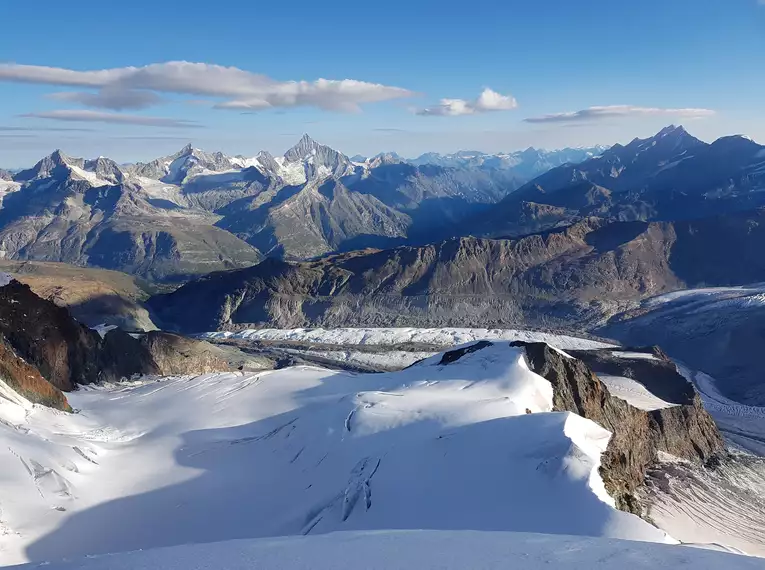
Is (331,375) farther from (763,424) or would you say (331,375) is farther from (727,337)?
(727,337)

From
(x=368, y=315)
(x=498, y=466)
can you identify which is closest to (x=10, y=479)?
(x=498, y=466)

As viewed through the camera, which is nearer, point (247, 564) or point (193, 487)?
point (247, 564)

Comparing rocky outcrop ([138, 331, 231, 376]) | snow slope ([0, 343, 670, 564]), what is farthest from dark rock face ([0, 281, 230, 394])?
snow slope ([0, 343, 670, 564])

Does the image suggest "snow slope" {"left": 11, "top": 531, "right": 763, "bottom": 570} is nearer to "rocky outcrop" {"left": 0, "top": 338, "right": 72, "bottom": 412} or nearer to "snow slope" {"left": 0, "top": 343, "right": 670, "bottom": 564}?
"snow slope" {"left": 0, "top": 343, "right": 670, "bottom": 564}

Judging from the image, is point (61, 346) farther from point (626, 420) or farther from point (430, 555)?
point (626, 420)

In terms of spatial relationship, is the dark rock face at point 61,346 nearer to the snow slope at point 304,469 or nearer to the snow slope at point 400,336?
the snow slope at point 304,469

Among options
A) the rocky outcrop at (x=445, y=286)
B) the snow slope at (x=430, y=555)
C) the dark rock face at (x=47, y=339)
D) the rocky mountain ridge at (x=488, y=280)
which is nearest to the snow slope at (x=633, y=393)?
the snow slope at (x=430, y=555)

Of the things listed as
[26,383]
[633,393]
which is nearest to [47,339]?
[26,383]
